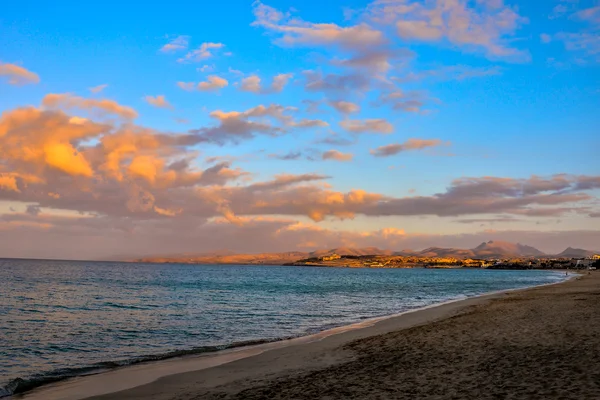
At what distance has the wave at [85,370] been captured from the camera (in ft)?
53.7

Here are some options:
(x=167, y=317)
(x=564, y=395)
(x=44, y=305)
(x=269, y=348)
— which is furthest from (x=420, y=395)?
(x=44, y=305)

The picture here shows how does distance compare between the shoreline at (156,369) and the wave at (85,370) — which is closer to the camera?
the shoreline at (156,369)

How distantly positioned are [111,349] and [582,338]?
880 inches

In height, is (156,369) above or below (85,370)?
above

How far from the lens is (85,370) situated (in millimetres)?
19453

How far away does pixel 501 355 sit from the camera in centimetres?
1623

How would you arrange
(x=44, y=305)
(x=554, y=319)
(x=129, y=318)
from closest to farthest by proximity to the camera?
1. (x=554, y=319)
2. (x=129, y=318)
3. (x=44, y=305)

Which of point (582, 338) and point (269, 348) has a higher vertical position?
point (582, 338)

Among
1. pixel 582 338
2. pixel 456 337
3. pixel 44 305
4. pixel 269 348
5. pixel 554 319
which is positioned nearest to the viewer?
pixel 582 338

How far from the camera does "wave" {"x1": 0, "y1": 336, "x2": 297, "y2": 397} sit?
16359 mm

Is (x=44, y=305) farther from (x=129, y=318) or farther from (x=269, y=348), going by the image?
(x=269, y=348)

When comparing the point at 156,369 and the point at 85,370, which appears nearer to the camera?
the point at 156,369

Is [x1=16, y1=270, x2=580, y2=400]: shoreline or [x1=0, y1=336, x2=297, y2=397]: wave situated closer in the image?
[x1=16, y1=270, x2=580, y2=400]: shoreline

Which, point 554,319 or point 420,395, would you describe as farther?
point 554,319
